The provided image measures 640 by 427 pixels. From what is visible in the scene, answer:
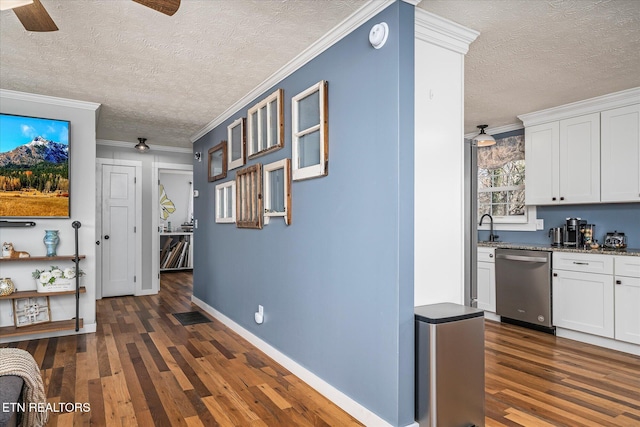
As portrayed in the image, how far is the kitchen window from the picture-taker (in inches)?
196

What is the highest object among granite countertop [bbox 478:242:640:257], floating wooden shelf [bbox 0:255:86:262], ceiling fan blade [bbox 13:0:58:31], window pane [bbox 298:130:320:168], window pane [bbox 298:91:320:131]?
ceiling fan blade [bbox 13:0:58:31]

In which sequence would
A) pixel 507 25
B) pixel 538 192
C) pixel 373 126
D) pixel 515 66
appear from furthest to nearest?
pixel 538 192 → pixel 515 66 → pixel 507 25 → pixel 373 126

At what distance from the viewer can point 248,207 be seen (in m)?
3.81

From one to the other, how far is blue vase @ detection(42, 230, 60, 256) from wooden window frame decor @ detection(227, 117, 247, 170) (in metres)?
1.84

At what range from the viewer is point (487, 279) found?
474 centimetres

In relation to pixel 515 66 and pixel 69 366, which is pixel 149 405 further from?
pixel 515 66

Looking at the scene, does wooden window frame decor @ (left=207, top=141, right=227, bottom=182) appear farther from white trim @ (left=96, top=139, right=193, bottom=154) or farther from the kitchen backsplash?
the kitchen backsplash

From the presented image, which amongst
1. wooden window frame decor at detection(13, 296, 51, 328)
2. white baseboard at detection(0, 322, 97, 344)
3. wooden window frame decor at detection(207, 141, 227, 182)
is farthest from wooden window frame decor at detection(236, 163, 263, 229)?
wooden window frame decor at detection(13, 296, 51, 328)

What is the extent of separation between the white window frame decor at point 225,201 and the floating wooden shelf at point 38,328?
71.4 inches

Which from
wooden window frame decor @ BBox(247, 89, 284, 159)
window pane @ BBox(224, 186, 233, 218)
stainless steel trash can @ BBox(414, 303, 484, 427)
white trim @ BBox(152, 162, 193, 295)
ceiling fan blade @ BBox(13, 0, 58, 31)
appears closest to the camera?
ceiling fan blade @ BBox(13, 0, 58, 31)

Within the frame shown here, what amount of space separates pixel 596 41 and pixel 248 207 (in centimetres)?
297

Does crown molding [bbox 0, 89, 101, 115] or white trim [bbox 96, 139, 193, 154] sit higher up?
crown molding [bbox 0, 89, 101, 115]

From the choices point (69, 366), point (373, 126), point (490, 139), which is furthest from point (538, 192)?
point (69, 366)

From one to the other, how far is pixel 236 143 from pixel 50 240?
2051 mm
